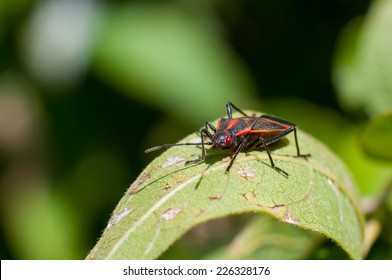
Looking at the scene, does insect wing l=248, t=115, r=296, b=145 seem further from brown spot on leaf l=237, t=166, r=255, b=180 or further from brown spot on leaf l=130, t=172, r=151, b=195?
brown spot on leaf l=130, t=172, r=151, b=195

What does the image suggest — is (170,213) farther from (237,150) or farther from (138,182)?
(237,150)

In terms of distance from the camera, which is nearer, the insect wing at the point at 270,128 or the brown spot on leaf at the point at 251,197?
the brown spot on leaf at the point at 251,197

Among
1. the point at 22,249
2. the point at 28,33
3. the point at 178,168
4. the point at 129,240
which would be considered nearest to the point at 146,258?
the point at 129,240

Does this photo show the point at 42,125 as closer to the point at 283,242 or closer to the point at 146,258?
the point at 283,242

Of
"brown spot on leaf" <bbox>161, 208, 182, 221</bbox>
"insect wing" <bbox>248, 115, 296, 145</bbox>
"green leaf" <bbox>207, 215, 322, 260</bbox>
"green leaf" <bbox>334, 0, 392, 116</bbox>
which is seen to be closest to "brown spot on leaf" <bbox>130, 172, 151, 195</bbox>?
"brown spot on leaf" <bbox>161, 208, 182, 221</bbox>

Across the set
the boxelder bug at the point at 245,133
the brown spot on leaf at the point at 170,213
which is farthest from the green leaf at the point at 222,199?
the boxelder bug at the point at 245,133

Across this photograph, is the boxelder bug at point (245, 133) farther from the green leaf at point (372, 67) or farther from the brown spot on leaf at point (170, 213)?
the green leaf at point (372, 67)
